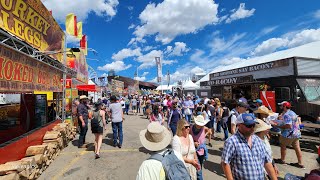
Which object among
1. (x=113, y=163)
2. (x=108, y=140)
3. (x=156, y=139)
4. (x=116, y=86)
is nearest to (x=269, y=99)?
(x=108, y=140)

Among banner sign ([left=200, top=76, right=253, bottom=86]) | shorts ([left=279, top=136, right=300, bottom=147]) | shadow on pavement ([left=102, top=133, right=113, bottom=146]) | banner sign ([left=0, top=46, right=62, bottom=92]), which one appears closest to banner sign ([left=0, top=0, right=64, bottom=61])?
banner sign ([left=0, top=46, right=62, bottom=92])

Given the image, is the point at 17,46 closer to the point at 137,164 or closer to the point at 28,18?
the point at 28,18

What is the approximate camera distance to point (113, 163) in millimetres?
6047

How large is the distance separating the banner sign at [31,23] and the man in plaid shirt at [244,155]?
225 inches

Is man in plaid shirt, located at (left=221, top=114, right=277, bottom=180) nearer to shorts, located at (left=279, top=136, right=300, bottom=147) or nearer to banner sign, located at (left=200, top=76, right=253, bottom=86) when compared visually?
shorts, located at (left=279, top=136, right=300, bottom=147)

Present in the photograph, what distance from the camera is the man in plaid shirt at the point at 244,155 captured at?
2586 mm

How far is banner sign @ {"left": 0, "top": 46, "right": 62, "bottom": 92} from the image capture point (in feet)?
15.2

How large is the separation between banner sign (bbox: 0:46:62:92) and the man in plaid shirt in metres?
4.87

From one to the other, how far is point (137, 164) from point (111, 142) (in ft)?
9.94

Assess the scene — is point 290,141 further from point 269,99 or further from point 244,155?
point 269,99

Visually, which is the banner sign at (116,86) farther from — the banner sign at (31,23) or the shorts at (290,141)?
the shorts at (290,141)

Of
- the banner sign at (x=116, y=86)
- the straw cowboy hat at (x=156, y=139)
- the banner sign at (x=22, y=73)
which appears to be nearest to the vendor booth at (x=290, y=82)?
the straw cowboy hat at (x=156, y=139)

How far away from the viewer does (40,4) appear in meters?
7.36

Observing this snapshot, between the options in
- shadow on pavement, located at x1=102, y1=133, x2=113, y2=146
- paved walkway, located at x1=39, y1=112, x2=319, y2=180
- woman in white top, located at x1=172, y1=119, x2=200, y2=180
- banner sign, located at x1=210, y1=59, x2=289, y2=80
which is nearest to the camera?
woman in white top, located at x1=172, y1=119, x2=200, y2=180
